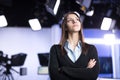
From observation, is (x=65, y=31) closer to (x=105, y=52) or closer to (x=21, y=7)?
(x=21, y=7)

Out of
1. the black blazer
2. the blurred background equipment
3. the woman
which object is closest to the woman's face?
the woman

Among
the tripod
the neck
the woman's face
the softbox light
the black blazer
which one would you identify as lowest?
the tripod

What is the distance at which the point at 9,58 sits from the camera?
6.42m

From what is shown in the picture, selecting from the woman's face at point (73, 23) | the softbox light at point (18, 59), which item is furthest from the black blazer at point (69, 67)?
the softbox light at point (18, 59)

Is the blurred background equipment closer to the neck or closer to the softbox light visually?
the softbox light

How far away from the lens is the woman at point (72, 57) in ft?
5.13

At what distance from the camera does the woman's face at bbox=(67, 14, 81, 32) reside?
1.62 meters

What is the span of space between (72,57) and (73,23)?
0.23 metres

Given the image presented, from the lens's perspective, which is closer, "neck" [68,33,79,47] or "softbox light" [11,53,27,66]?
"neck" [68,33,79,47]

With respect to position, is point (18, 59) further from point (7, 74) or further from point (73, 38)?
point (73, 38)

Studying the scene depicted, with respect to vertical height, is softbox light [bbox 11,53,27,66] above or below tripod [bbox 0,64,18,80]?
above

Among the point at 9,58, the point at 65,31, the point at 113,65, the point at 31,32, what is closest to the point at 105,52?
the point at 113,65

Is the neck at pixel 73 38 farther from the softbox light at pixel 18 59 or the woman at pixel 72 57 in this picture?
the softbox light at pixel 18 59

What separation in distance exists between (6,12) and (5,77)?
5.34 ft
